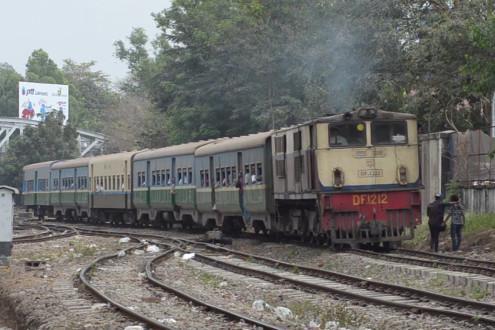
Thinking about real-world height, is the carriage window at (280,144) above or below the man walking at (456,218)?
above

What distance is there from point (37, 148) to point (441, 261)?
56449mm

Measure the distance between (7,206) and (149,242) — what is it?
280 inches

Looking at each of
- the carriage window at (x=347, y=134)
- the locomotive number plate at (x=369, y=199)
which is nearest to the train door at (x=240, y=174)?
the carriage window at (x=347, y=134)

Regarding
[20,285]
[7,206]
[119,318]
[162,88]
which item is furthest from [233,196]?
[162,88]

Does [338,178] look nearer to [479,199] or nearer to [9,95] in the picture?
[479,199]

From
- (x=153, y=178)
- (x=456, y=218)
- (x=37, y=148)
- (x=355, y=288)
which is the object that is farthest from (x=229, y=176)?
(x=37, y=148)

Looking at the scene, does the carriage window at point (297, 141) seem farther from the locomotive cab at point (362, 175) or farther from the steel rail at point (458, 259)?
the steel rail at point (458, 259)

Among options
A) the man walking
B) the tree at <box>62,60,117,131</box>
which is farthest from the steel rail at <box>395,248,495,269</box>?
the tree at <box>62,60,117,131</box>

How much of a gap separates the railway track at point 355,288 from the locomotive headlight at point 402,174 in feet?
11.8

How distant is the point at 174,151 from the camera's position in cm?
3084

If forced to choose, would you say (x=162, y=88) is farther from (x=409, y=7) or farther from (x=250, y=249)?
(x=250, y=249)

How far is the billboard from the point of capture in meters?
95.9

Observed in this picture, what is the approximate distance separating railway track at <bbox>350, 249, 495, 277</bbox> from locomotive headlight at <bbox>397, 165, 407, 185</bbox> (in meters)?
1.54

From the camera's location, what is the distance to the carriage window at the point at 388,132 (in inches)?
768
